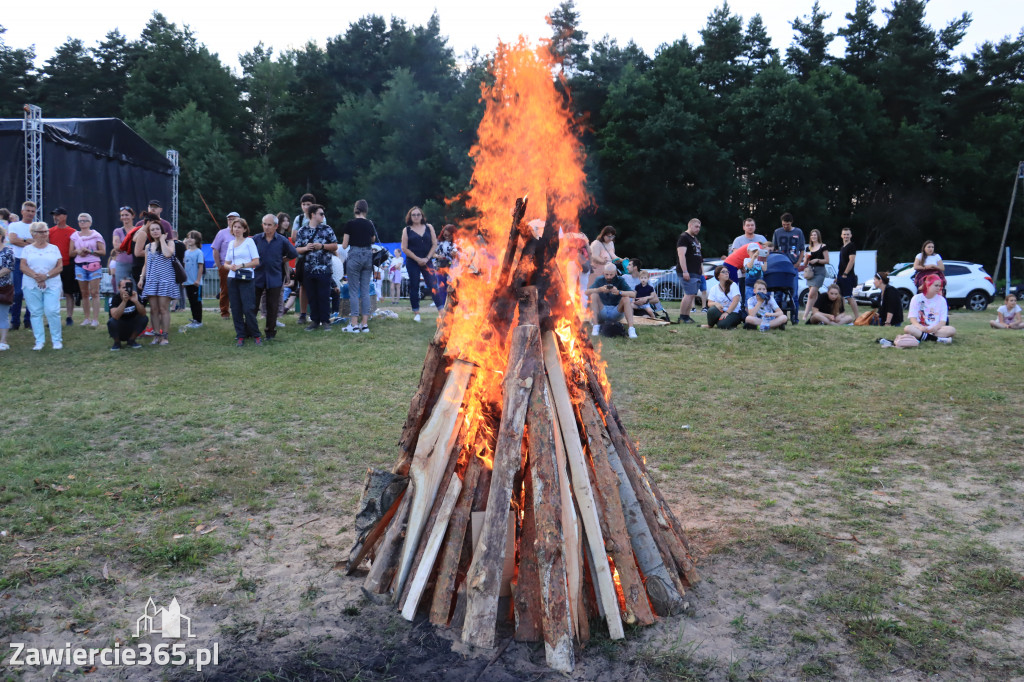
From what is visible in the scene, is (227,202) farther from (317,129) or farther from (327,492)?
(327,492)

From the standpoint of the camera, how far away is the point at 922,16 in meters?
43.3

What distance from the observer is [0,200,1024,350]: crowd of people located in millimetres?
10398

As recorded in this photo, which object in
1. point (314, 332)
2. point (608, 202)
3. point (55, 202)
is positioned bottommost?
point (314, 332)

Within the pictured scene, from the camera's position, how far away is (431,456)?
11.3 feet

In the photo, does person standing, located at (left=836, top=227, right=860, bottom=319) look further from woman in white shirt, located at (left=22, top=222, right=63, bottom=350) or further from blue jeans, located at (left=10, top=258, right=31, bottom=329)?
blue jeans, located at (left=10, top=258, right=31, bottom=329)

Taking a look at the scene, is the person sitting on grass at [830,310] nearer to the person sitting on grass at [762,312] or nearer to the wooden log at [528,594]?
the person sitting on grass at [762,312]

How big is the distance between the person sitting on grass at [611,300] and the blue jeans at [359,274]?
3886 mm

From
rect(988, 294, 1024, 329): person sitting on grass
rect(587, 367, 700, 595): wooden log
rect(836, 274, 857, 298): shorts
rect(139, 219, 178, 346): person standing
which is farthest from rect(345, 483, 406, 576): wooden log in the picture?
rect(988, 294, 1024, 329): person sitting on grass

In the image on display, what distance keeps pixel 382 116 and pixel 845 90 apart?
28.0m

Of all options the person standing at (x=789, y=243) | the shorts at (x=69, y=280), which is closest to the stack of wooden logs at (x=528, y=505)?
the shorts at (x=69, y=280)

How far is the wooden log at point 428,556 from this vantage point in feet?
10.7

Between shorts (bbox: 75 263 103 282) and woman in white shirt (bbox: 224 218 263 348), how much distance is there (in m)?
3.10

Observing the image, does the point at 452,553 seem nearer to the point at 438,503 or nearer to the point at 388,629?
the point at 438,503

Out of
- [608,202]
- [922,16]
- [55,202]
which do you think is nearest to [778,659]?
[55,202]
